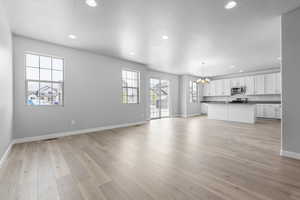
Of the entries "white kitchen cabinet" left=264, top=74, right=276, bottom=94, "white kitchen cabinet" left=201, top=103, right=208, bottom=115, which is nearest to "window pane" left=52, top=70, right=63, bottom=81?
"white kitchen cabinet" left=201, top=103, right=208, bottom=115

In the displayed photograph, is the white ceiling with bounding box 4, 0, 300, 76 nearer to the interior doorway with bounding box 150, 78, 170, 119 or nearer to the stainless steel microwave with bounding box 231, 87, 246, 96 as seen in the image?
the interior doorway with bounding box 150, 78, 170, 119

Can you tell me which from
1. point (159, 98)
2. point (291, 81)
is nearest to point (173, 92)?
point (159, 98)

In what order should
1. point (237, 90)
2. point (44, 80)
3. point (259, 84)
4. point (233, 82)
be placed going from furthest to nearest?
point (233, 82) → point (237, 90) → point (259, 84) → point (44, 80)

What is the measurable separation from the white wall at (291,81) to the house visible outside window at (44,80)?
222 inches

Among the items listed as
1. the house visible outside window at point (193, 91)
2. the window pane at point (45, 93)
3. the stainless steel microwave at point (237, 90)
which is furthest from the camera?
the house visible outside window at point (193, 91)

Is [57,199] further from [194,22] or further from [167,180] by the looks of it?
[194,22]

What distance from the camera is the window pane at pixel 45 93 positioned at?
3.73 meters

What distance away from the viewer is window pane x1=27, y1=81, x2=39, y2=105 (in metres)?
3.53

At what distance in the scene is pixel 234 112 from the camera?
6500mm

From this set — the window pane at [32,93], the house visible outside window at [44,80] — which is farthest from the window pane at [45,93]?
the window pane at [32,93]

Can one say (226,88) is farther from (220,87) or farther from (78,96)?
(78,96)

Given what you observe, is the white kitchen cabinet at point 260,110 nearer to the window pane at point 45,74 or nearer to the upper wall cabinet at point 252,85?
the upper wall cabinet at point 252,85

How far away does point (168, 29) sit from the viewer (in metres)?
3.06

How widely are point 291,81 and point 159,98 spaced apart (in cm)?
589
